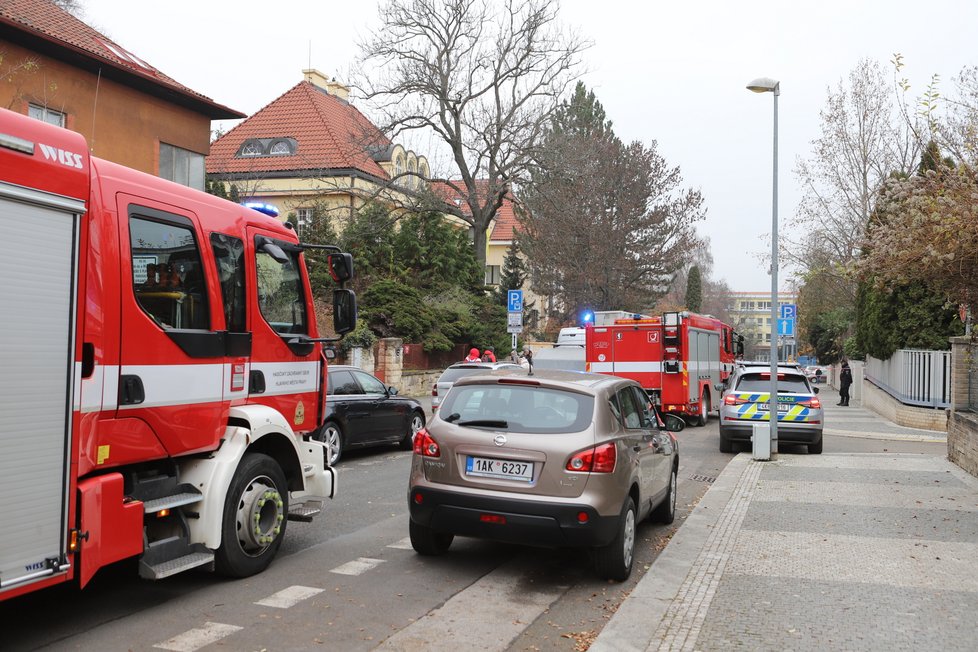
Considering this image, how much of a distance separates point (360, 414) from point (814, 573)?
8.43m

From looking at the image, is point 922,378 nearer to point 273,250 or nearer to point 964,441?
point 964,441

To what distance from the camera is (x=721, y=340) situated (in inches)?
1021

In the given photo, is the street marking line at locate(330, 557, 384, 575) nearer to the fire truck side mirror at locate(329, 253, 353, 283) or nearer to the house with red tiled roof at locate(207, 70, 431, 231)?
the fire truck side mirror at locate(329, 253, 353, 283)

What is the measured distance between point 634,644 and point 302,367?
370 centimetres

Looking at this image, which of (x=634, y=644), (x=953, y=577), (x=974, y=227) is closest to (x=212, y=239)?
(x=634, y=644)

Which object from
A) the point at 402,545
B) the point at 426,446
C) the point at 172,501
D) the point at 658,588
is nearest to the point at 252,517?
the point at 172,501

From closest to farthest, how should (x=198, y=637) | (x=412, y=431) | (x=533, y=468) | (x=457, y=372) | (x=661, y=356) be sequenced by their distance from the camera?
1. (x=198, y=637)
2. (x=533, y=468)
3. (x=412, y=431)
4. (x=457, y=372)
5. (x=661, y=356)

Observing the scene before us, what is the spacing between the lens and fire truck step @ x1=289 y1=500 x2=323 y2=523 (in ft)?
23.4

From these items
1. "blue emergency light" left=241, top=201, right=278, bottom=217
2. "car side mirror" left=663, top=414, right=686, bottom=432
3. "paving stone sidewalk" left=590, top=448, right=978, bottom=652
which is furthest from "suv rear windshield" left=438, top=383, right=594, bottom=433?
"car side mirror" left=663, top=414, right=686, bottom=432

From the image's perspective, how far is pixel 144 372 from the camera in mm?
5484

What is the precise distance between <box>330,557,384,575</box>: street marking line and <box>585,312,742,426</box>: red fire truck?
14.4 meters

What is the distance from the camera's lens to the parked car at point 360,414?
1342cm

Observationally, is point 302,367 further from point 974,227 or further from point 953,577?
point 974,227

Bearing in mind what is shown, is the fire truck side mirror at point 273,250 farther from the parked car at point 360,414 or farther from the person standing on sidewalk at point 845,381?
the person standing on sidewalk at point 845,381
